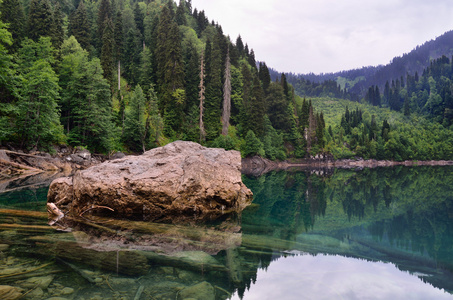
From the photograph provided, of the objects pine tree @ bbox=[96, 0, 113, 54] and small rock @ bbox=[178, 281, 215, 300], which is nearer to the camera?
small rock @ bbox=[178, 281, 215, 300]

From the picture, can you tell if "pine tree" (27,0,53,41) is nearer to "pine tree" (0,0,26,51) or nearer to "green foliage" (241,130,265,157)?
"pine tree" (0,0,26,51)

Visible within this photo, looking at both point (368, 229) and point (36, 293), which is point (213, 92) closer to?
point (368, 229)

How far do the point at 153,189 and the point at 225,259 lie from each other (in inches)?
233

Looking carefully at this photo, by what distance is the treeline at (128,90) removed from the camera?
2928 centimetres

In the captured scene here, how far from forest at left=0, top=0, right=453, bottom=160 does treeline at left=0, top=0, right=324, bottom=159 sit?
193mm

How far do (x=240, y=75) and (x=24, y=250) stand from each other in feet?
236

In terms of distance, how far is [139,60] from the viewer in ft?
223

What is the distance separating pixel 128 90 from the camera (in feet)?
204

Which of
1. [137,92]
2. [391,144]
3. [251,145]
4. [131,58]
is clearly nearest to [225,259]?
[137,92]

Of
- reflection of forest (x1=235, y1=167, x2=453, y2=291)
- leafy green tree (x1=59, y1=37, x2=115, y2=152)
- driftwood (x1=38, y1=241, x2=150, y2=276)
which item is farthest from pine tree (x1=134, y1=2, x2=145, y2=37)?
driftwood (x1=38, y1=241, x2=150, y2=276)

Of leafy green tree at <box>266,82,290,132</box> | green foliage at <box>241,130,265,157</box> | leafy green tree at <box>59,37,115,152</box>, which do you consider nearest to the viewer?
leafy green tree at <box>59,37,115,152</box>

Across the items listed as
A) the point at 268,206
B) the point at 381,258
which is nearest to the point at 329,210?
the point at 268,206

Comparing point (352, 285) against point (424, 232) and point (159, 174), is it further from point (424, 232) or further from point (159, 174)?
point (159, 174)

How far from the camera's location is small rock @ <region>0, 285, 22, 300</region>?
376 centimetres
